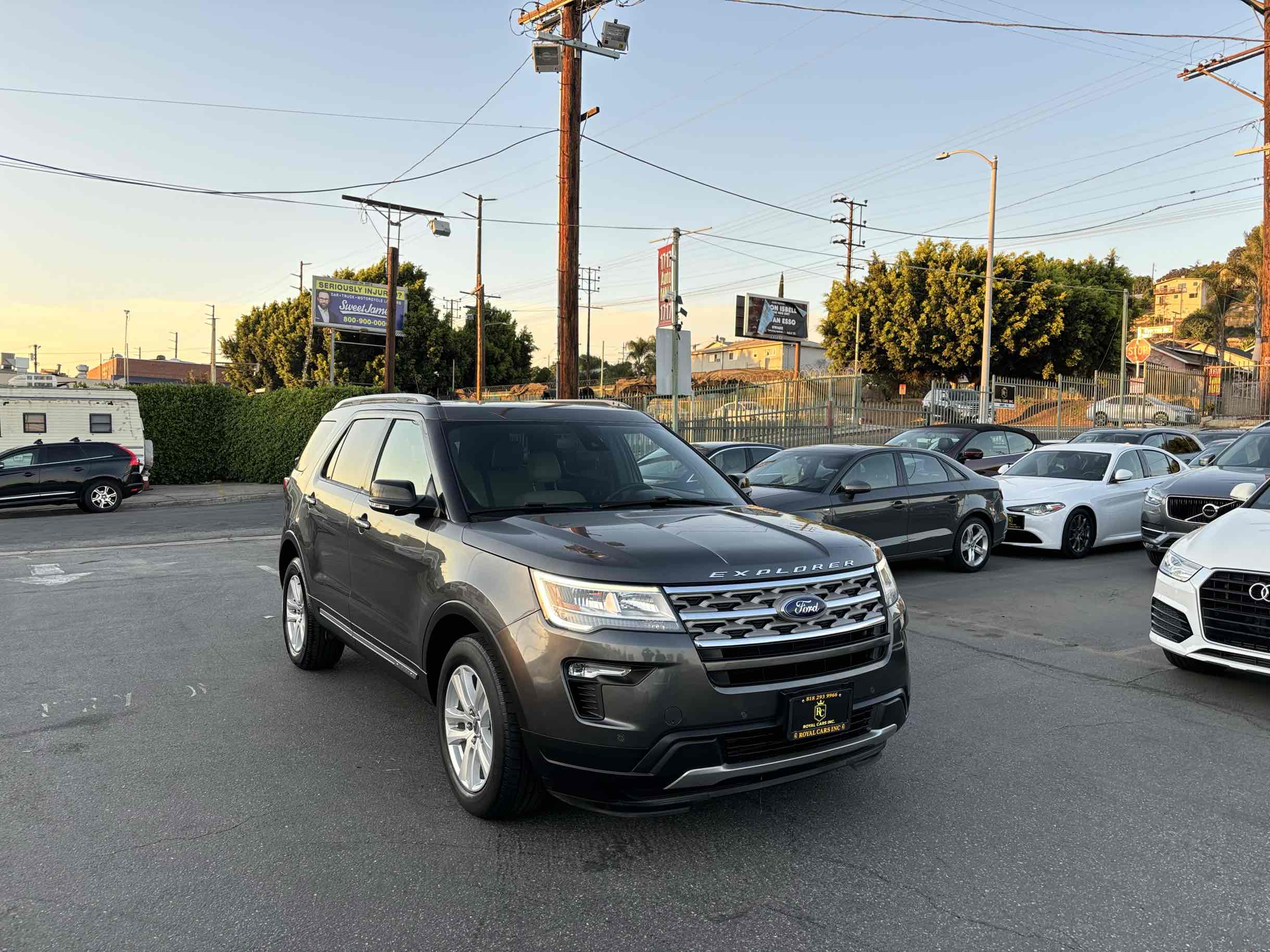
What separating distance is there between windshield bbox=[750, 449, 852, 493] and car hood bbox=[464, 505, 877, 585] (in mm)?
5582

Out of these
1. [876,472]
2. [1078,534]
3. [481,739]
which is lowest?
[1078,534]

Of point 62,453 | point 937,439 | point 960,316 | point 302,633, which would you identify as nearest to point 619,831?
point 302,633

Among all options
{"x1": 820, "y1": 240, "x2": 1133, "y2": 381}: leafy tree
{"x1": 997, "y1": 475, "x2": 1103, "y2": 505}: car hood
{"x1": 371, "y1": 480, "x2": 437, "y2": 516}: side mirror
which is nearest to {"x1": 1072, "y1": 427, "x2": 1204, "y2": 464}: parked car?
{"x1": 997, "y1": 475, "x2": 1103, "y2": 505}: car hood

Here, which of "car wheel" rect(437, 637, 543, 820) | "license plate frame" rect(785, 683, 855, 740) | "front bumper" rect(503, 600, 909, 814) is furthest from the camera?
"car wheel" rect(437, 637, 543, 820)

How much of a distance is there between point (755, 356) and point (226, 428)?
70.8 m

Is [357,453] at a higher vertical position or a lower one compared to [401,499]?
higher

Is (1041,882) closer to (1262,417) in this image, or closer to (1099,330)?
(1262,417)

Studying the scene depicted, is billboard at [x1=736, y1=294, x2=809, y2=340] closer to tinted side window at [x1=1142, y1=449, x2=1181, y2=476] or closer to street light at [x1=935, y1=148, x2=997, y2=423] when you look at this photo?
street light at [x1=935, y1=148, x2=997, y2=423]

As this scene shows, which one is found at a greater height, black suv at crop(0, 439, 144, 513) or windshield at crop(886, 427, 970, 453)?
windshield at crop(886, 427, 970, 453)

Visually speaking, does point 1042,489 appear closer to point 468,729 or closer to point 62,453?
point 468,729

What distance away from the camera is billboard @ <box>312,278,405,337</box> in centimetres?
4322

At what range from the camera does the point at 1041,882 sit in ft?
10.9

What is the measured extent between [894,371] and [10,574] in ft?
139

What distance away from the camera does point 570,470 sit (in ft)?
15.2
